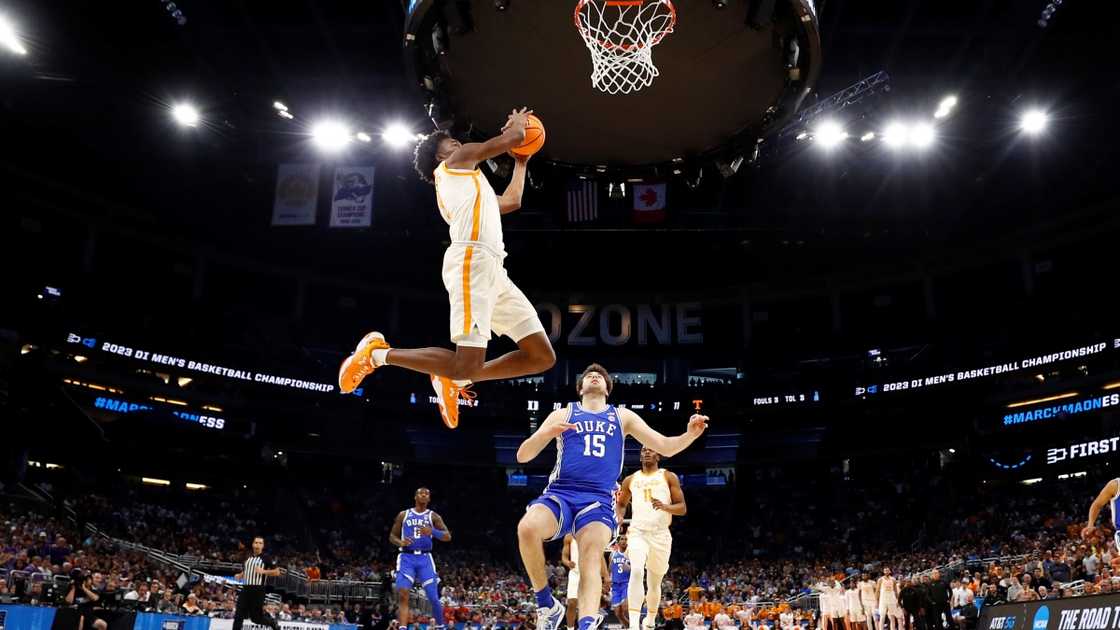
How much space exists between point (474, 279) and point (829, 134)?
21009 millimetres

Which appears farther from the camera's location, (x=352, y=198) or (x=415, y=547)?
(x=352, y=198)

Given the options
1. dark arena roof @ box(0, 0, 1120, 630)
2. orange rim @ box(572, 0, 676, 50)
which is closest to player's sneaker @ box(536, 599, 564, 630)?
orange rim @ box(572, 0, 676, 50)

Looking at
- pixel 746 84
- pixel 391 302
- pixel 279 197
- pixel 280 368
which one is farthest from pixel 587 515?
pixel 391 302

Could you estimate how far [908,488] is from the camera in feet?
105

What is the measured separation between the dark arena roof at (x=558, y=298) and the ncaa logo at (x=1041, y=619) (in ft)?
25.4

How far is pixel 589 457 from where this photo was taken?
6195mm

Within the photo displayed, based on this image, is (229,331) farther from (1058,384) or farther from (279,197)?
(1058,384)

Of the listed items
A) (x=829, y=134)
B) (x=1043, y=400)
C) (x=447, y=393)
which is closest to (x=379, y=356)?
(x=447, y=393)

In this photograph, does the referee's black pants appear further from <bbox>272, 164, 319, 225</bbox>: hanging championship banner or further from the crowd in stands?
<bbox>272, 164, 319, 225</bbox>: hanging championship banner

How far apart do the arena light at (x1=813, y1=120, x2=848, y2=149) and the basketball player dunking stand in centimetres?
1952

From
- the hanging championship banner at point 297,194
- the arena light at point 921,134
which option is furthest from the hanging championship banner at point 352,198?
the arena light at point 921,134

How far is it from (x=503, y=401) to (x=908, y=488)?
1674cm

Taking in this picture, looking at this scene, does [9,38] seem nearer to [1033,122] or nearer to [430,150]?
[430,150]

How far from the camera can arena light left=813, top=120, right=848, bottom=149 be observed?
24031mm
